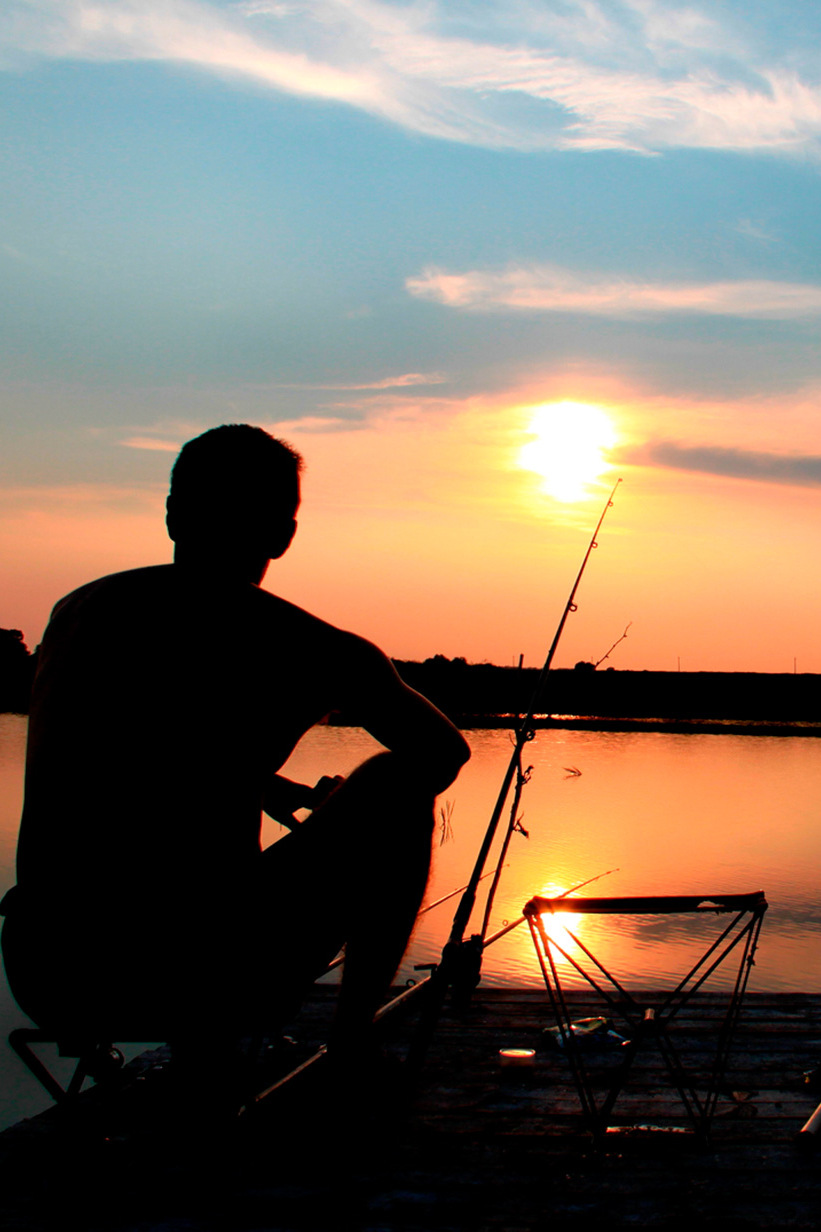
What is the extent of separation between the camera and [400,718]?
161 centimetres

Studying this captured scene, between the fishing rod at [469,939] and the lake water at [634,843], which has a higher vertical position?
the fishing rod at [469,939]

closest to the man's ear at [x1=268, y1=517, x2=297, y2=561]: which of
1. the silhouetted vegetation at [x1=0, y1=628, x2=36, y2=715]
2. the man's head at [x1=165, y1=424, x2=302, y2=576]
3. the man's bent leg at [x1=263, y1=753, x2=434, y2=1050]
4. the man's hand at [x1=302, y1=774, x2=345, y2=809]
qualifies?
the man's head at [x1=165, y1=424, x2=302, y2=576]

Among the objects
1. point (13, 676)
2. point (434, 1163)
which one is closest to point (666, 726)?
point (13, 676)

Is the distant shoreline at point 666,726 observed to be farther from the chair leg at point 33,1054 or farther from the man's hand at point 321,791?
the chair leg at point 33,1054

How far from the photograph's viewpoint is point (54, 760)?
148 cm

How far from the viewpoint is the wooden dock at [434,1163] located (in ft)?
6.49

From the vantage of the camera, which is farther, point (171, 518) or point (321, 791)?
point (321, 791)

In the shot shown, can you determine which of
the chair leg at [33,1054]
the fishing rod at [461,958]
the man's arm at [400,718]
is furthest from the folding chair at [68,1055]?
the man's arm at [400,718]

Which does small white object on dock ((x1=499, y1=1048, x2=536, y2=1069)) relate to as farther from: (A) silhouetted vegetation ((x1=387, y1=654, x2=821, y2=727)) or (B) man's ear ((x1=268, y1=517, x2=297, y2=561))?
(A) silhouetted vegetation ((x1=387, y1=654, x2=821, y2=727))

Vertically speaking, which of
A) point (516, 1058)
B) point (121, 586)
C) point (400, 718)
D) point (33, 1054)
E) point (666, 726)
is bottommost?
point (666, 726)

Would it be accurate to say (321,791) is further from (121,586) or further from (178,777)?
(121,586)

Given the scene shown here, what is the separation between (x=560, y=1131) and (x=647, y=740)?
27.9 meters

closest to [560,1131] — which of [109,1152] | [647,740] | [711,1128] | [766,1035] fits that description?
[711,1128]

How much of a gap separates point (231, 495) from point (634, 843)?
11.8 m
